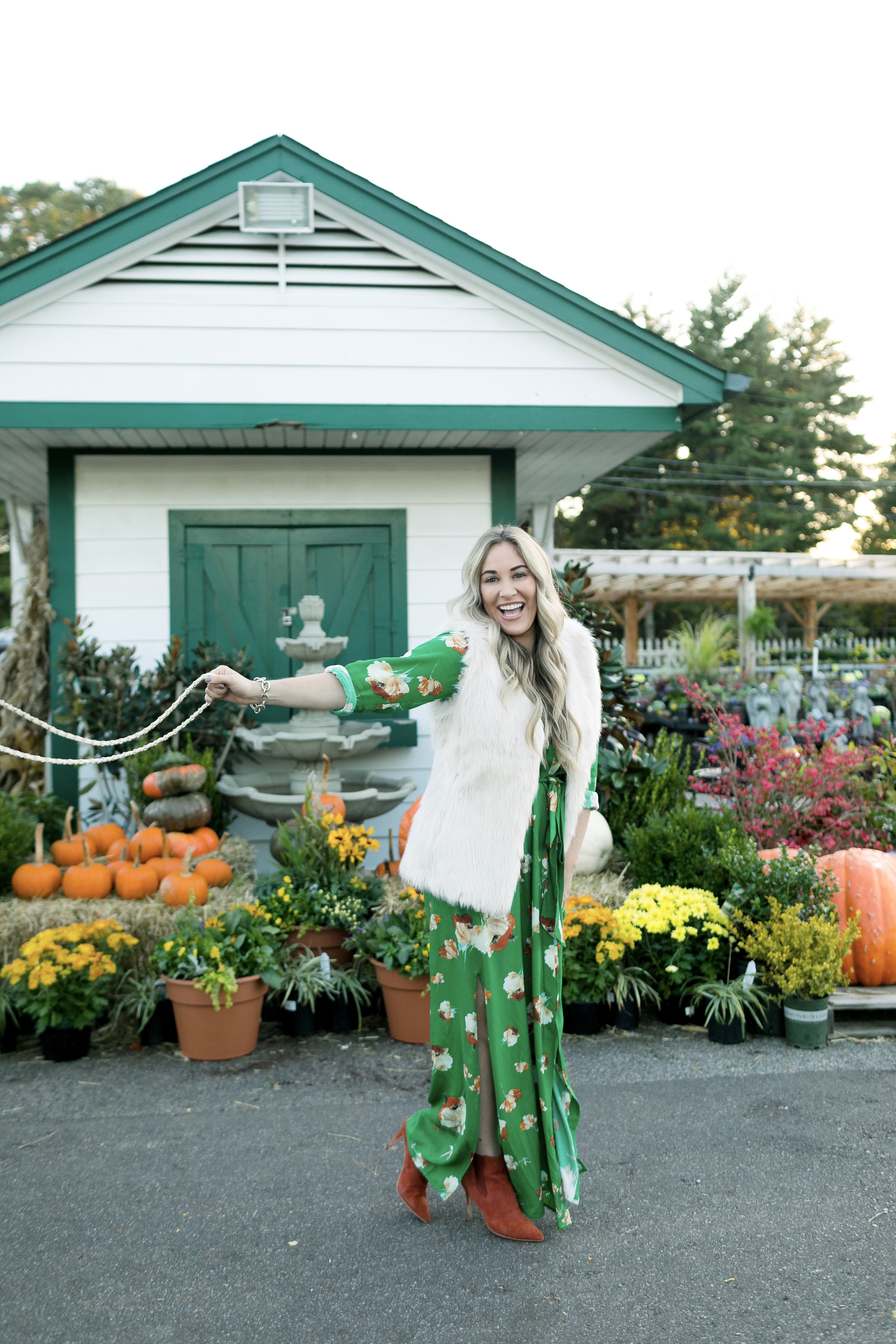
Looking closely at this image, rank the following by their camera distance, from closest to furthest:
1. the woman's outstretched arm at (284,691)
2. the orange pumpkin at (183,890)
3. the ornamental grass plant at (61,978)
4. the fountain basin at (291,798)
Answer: the woman's outstretched arm at (284,691) < the ornamental grass plant at (61,978) < the orange pumpkin at (183,890) < the fountain basin at (291,798)

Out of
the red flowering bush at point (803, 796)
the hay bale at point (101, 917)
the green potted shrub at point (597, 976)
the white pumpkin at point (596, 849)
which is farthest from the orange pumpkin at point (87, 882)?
the red flowering bush at point (803, 796)

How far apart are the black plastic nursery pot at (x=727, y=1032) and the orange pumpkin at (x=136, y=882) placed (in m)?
2.67

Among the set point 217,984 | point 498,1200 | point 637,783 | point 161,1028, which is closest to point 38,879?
point 161,1028

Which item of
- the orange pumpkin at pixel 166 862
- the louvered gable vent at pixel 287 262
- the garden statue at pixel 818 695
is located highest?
the louvered gable vent at pixel 287 262

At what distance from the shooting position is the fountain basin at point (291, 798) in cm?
511

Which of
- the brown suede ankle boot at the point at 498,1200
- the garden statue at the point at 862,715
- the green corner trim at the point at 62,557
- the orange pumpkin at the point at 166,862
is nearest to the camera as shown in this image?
the brown suede ankle boot at the point at 498,1200

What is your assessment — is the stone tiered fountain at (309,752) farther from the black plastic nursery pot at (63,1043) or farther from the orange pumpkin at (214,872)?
the black plastic nursery pot at (63,1043)

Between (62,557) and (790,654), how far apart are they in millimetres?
20256

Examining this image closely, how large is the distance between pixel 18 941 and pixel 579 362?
4542 mm

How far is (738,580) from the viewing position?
21.1 m

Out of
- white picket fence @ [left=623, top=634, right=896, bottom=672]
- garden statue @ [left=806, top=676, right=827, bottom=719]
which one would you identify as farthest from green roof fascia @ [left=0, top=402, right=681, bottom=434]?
white picket fence @ [left=623, top=634, right=896, bottom=672]

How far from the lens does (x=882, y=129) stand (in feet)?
33.4

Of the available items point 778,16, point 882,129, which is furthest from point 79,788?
point 882,129

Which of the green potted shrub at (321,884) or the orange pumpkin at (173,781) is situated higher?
the orange pumpkin at (173,781)
